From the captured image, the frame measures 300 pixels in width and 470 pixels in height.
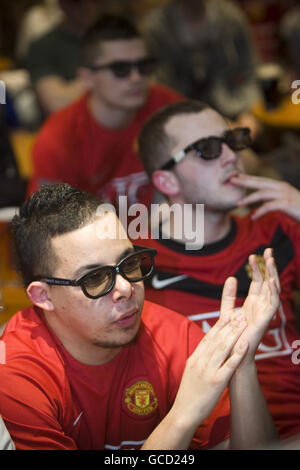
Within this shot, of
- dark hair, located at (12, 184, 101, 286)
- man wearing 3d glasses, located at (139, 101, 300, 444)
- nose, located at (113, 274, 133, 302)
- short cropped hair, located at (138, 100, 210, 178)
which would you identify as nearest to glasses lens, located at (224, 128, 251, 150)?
man wearing 3d glasses, located at (139, 101, 300, 444)

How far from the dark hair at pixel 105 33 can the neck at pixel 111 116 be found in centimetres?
17

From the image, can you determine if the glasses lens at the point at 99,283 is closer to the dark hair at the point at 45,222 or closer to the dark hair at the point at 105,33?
the dark hair at the point at 45,222

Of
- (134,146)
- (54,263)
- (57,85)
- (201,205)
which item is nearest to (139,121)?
(134,146)

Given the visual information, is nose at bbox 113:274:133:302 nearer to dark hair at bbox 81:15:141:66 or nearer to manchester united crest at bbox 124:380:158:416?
manchester united crest at bbox 124:380:158:416

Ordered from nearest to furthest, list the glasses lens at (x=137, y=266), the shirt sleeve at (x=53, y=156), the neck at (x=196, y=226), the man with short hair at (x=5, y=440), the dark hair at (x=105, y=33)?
the man with short hair at (x=5, y=440), the glasses lens at (x=137, y=266), the neck at (x=196, y=226), the shirt sleeve at (x=53, y=156), the dark hair at (x=105, y=33)

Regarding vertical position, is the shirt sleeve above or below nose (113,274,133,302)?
above

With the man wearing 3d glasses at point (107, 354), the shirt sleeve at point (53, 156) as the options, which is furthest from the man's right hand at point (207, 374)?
the shirt sleeve at point (53, 156)

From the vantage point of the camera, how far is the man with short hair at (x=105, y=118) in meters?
2.07

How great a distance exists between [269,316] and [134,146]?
3.43 ft

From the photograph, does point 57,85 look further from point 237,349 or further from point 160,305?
point 237,349

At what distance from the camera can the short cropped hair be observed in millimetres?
1585

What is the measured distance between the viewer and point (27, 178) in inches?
94.8

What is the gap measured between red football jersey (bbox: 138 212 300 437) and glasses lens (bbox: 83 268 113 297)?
19 centimetres

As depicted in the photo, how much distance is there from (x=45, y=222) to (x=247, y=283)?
1.56 feet
